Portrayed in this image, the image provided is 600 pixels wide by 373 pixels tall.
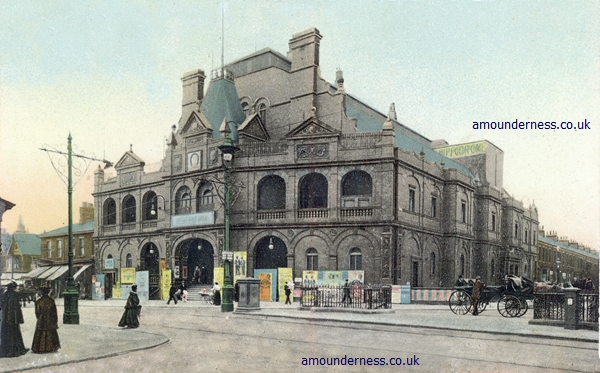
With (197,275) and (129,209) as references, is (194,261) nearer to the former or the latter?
(197,275)

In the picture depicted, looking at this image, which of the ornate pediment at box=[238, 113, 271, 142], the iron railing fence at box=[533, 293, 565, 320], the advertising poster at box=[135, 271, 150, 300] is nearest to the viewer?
the iron railing fence at box=[533, 293, 565, 320]

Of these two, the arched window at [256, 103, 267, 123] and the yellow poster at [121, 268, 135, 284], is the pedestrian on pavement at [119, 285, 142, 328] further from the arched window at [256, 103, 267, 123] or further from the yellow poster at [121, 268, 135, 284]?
the arched window at [256, 103, 267, 123]

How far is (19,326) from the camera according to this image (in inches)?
468

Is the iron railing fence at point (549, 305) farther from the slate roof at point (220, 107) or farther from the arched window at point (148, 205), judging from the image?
the arched window at point (148, 205)

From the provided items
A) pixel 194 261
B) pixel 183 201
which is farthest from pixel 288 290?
pixel 183 201

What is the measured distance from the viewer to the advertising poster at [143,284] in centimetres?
3250

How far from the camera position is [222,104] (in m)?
35.2

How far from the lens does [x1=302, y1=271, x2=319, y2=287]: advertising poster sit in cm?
3083

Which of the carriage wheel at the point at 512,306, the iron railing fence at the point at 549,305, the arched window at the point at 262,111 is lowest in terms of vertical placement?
the carriage wheel at the point at 512,306

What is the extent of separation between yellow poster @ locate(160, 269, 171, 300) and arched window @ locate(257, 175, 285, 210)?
7032 mm

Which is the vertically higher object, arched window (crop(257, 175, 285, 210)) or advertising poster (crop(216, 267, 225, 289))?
arched window (crop(257, 175, 285, 210))

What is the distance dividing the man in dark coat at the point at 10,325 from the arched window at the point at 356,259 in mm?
20824

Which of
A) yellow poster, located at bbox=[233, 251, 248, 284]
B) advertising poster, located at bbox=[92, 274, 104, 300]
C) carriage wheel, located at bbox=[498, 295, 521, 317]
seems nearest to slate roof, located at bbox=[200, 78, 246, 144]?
yellow poster, located at bbox=[233, 251, 248, 284]

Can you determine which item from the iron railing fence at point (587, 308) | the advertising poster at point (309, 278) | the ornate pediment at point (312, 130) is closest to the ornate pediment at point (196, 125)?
the ornate pediment at point (312, 130)
